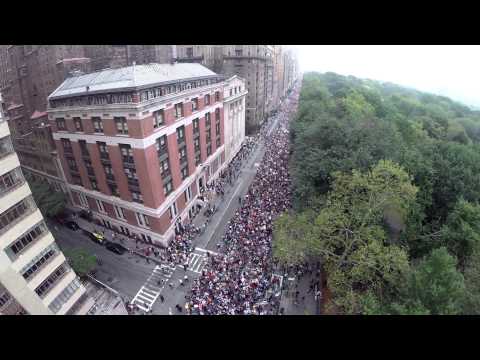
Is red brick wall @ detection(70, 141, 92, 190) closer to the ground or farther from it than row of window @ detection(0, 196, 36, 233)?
closer to the ground

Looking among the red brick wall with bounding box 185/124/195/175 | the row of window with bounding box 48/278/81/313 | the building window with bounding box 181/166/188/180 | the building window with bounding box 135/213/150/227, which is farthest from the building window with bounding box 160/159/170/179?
the row of window with bounding box 48/278/81/313

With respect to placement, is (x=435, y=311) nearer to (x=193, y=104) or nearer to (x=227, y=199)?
(x=227, y=199)

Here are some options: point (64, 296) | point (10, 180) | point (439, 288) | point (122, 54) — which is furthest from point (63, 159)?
point (439, 288)

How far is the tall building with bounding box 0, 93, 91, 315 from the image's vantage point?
54.1 feet

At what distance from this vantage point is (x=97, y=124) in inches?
1172

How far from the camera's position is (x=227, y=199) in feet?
143

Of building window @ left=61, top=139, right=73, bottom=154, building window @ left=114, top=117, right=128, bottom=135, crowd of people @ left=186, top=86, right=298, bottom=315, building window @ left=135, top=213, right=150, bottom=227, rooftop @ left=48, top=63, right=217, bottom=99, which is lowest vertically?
crowd of people @ left=186, top=86, right=298, bottom=315

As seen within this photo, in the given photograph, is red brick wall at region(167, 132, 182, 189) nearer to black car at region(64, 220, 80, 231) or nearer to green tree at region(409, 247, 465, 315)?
black car at region(64, 220, 80, 231)

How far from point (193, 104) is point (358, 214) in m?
27.3

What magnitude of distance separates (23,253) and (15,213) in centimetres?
293

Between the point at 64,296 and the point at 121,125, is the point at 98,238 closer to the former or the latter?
the point at 64,296

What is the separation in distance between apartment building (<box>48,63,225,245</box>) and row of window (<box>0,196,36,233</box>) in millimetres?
11565

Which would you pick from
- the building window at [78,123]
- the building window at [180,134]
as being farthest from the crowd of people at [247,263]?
the building window at [78,123]

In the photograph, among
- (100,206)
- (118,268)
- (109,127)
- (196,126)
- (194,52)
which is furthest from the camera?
(194,52)
